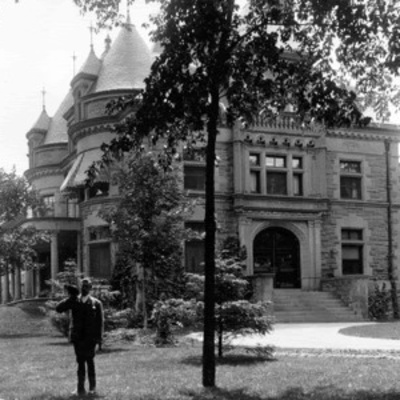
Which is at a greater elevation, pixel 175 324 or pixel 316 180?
pixel 316 180

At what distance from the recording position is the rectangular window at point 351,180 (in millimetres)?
35200

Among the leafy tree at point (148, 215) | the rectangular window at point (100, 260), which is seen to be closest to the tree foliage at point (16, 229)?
the rectangular window at point (100, 260)

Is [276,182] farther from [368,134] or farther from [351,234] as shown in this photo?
[368,134]

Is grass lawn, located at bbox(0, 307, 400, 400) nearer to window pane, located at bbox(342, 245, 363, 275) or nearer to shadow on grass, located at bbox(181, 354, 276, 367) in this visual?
shadow on grass, located at bbox(181, 354, 276, 367)

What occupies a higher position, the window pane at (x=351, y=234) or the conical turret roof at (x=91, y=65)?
the conical turret roof at (x=91, y=65)

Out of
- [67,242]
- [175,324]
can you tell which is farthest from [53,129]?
[175,324]

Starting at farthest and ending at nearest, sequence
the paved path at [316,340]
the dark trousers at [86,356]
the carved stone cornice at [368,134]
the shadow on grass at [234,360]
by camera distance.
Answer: the carved stone cornice at [368,134] → the paved path at [316,340] → the shadow on grass at [234,360] → the dark trousers at [86,356]

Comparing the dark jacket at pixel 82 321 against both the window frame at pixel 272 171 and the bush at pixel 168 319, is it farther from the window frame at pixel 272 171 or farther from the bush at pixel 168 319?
the window frame at pixel 272 171

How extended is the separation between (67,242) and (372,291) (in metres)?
16.0

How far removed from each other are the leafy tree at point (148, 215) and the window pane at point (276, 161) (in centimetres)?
1230

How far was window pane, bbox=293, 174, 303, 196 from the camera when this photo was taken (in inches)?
1352

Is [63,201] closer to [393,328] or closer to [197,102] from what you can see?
[393,328]

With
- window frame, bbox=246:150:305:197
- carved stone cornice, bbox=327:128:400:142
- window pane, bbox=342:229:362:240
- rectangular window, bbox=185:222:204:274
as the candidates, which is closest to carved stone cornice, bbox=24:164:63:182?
rectangular window, bbox=185:222:204:274

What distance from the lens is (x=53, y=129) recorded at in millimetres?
44938
